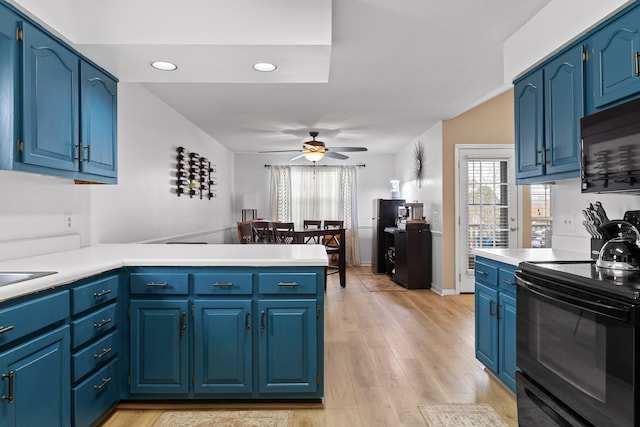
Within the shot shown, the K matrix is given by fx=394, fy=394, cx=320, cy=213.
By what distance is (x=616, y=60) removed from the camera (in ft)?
6.27

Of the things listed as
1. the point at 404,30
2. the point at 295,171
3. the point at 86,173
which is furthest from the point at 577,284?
the point at 295,171

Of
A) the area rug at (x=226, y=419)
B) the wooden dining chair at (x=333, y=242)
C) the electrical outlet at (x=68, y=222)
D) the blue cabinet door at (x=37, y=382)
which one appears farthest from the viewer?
the wooden dining chair at (x=333, y=242)

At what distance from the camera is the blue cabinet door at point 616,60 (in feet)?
5.87

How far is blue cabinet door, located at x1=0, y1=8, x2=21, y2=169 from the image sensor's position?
1.84 meters

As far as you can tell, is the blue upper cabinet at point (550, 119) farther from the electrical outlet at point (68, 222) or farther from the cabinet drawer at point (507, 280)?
the electrical outlet at point (68, 222)

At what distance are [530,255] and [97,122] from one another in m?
2.93

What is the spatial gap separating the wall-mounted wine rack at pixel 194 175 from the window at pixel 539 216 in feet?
16.0

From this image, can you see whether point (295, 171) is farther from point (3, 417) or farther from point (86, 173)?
point (3, 417)

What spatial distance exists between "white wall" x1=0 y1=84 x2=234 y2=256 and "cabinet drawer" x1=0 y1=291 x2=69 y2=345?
0.76 metres

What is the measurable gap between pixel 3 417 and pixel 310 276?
→ 1453mm

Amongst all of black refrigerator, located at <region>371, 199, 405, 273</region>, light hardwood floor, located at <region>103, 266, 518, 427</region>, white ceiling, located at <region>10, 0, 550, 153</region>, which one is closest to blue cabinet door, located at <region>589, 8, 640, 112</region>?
white ceiling, located at <region>10, 0, 550, 153</region>

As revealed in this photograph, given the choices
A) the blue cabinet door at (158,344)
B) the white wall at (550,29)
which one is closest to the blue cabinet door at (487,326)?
the white wall at (550,29)

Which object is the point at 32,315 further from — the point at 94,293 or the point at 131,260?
the point at 131,260

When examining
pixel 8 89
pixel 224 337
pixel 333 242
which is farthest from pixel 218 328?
pixel 333 242
